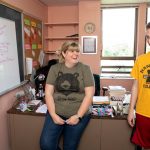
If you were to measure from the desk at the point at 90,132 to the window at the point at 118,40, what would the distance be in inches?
95.8

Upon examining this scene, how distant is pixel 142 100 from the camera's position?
1601mm

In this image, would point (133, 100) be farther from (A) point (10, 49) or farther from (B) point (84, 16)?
(B) point (84, 16)

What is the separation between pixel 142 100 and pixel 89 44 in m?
2.43

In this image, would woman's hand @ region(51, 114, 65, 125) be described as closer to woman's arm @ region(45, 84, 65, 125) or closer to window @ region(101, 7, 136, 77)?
woman's arm @ region(45, 84, 65, 125)

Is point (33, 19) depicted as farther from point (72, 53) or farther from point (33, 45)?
point (72, 53)

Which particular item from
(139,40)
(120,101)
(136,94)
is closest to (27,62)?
(120,101)

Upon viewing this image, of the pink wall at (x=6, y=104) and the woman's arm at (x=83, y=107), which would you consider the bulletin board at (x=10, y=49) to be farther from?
the woman's arm at (x=83, y=107)

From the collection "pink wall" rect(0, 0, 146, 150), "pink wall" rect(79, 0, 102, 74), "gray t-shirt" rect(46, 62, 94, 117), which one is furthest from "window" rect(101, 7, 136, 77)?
"gray t-shirt" rect(46, 62, 94, 117)

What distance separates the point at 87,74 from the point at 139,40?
2598mm

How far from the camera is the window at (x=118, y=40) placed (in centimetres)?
416

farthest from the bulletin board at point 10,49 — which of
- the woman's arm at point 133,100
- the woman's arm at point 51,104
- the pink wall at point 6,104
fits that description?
the woman's arm at point 133,100

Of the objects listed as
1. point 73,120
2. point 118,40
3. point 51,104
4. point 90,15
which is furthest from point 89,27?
point 73,120

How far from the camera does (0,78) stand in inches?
80.4

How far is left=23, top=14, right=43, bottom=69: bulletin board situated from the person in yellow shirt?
66.5 inches
